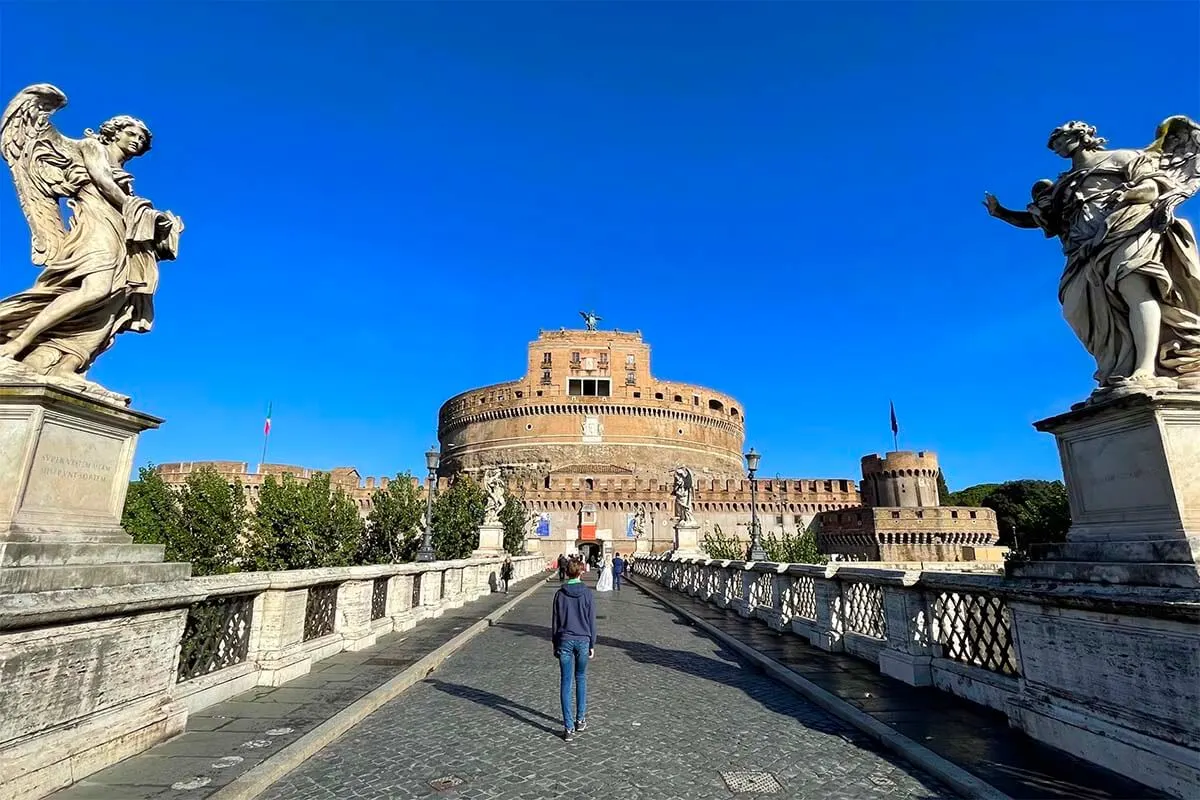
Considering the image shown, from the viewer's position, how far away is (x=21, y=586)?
3.51 m

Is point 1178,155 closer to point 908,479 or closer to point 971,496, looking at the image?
point 908,479

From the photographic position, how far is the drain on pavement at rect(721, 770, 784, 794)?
389cm

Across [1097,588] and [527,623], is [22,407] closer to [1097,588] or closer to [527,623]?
[1097,588]

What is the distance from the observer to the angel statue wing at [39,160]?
14.3 feet

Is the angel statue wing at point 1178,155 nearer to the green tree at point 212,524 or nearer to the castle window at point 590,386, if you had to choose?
the green tree at point 212,524

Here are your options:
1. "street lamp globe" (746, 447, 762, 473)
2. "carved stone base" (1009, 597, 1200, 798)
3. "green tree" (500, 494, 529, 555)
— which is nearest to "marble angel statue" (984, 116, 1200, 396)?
"carved stone base" (1009, 597, 1200, 798)

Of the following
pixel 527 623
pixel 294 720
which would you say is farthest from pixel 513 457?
pixel 294 720

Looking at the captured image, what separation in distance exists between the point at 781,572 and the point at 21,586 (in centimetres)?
1033

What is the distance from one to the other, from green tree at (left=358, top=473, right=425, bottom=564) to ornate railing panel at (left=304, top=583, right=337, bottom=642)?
57.4 feet

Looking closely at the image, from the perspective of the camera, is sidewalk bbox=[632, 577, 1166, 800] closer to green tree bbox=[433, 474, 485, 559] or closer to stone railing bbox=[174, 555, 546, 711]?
stone railing bbox=[174, 555, 546, 711]

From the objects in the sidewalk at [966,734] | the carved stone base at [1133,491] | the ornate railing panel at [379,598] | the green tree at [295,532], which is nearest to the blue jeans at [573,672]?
the sidewalk at [966,734]

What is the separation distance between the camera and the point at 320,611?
797cm

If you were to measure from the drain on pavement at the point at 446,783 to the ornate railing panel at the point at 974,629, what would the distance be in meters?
4.26

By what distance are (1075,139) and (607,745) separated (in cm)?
599
